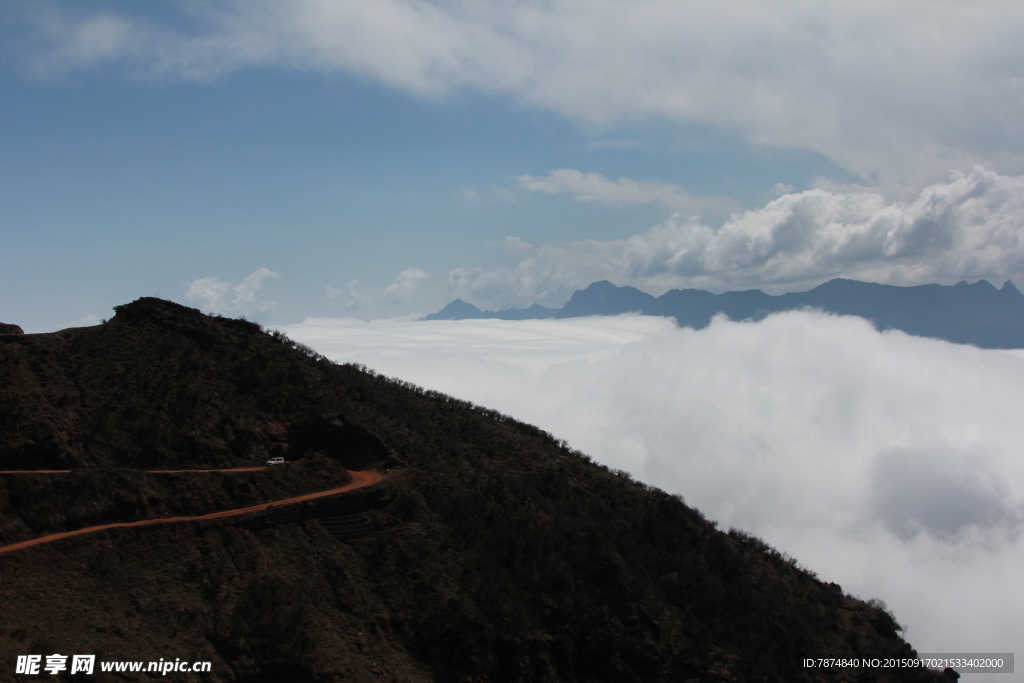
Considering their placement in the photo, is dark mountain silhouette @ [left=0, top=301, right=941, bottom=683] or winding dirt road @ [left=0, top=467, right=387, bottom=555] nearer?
dark mountain silhouette @ [left=0, top=301, right=941, bottom=683]

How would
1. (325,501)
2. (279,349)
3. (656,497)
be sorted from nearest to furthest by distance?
(325,501)
(656,497)
(279,349)

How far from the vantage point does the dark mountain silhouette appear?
17.4m

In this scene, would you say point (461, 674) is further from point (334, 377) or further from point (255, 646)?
point (334, 377)

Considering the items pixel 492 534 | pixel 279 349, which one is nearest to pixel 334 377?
pixel 279 349

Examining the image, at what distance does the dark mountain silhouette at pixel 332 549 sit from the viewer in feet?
57.0

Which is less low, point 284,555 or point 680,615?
point 284,555

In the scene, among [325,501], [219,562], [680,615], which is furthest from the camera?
[680,615]

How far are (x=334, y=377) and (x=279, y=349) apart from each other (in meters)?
4.20

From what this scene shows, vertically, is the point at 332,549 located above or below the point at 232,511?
below

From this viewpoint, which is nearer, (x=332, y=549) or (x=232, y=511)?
(x=232, y=511)

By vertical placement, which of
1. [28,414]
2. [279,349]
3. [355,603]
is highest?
[279,349]

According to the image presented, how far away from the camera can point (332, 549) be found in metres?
22.5

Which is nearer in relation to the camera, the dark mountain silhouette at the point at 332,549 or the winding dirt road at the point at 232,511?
the dark mountain silhouette at the point at 332,549

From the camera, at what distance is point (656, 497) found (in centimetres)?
3466
